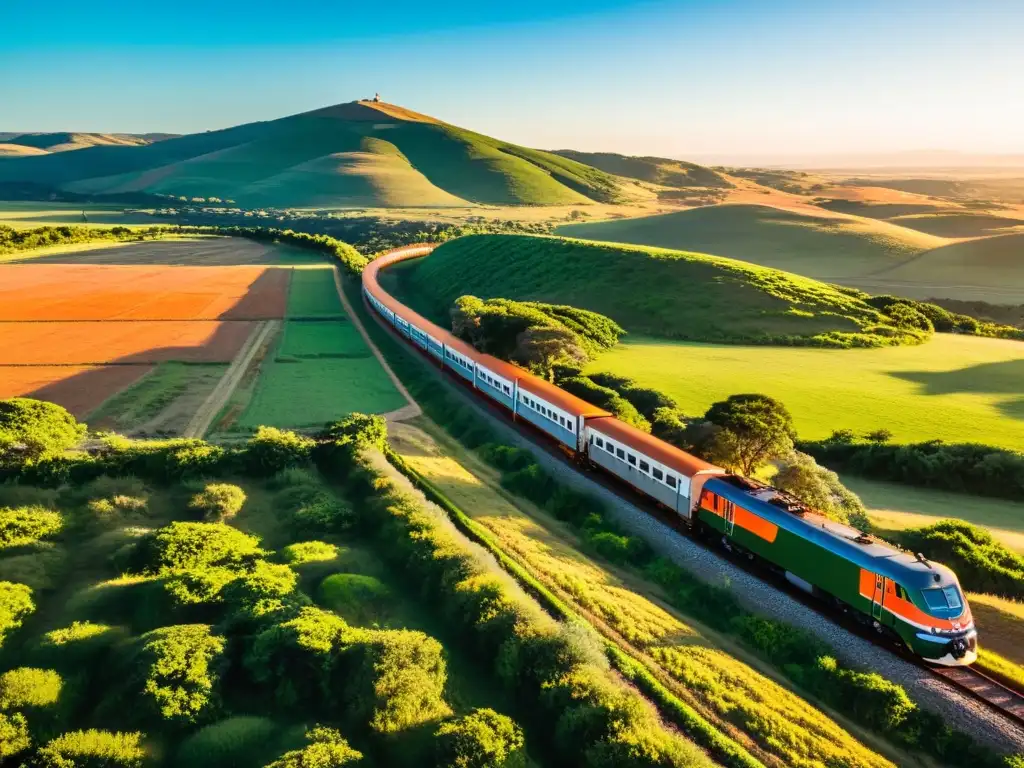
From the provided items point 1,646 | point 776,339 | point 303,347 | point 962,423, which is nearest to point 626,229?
point 776,339

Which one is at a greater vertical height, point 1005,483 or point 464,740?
point 464,740

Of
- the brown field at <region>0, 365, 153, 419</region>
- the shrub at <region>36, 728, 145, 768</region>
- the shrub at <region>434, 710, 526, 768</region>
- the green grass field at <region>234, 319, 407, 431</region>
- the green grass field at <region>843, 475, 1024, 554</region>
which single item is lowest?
the green grass field at <region>843, 475, 1024, 554</region>

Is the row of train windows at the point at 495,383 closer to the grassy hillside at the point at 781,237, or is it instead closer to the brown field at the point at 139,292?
the brown field at the point at 139,292

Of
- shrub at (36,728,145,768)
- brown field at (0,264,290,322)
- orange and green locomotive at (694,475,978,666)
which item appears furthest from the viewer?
brown field at (0,264,290,322)

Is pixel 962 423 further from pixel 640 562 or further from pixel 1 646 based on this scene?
pixel 1 646

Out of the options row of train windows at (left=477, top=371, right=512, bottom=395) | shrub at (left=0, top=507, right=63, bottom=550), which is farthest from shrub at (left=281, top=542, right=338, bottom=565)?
row of train windows at (left=477, top=371, right=512, bottom=395)

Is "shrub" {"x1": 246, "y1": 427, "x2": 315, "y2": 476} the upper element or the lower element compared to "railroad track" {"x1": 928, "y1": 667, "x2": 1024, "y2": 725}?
upper

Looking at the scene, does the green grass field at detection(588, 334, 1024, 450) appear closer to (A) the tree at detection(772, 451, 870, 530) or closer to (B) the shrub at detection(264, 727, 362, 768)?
(A) the tree at detection(772, 451, 870, 530)

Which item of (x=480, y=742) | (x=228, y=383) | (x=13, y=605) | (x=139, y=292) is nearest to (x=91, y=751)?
(x=13, y=605)
